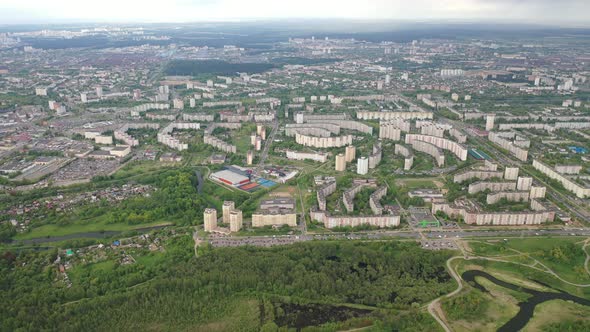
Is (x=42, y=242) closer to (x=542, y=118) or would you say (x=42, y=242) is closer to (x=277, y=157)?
(x=277, y=157)

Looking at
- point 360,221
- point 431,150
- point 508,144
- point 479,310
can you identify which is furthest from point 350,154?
point 479,310

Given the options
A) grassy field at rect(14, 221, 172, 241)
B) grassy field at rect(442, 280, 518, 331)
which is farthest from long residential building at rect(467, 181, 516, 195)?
grassy field at rect(14, 221, 172, 241)

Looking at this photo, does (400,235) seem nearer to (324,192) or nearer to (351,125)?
(324,192)

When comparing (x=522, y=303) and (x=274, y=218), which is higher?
(x=274, y=218)

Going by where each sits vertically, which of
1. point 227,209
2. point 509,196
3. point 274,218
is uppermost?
point 227,209

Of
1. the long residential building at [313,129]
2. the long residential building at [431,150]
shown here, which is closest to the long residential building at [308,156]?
the long residential building at [313,129]
